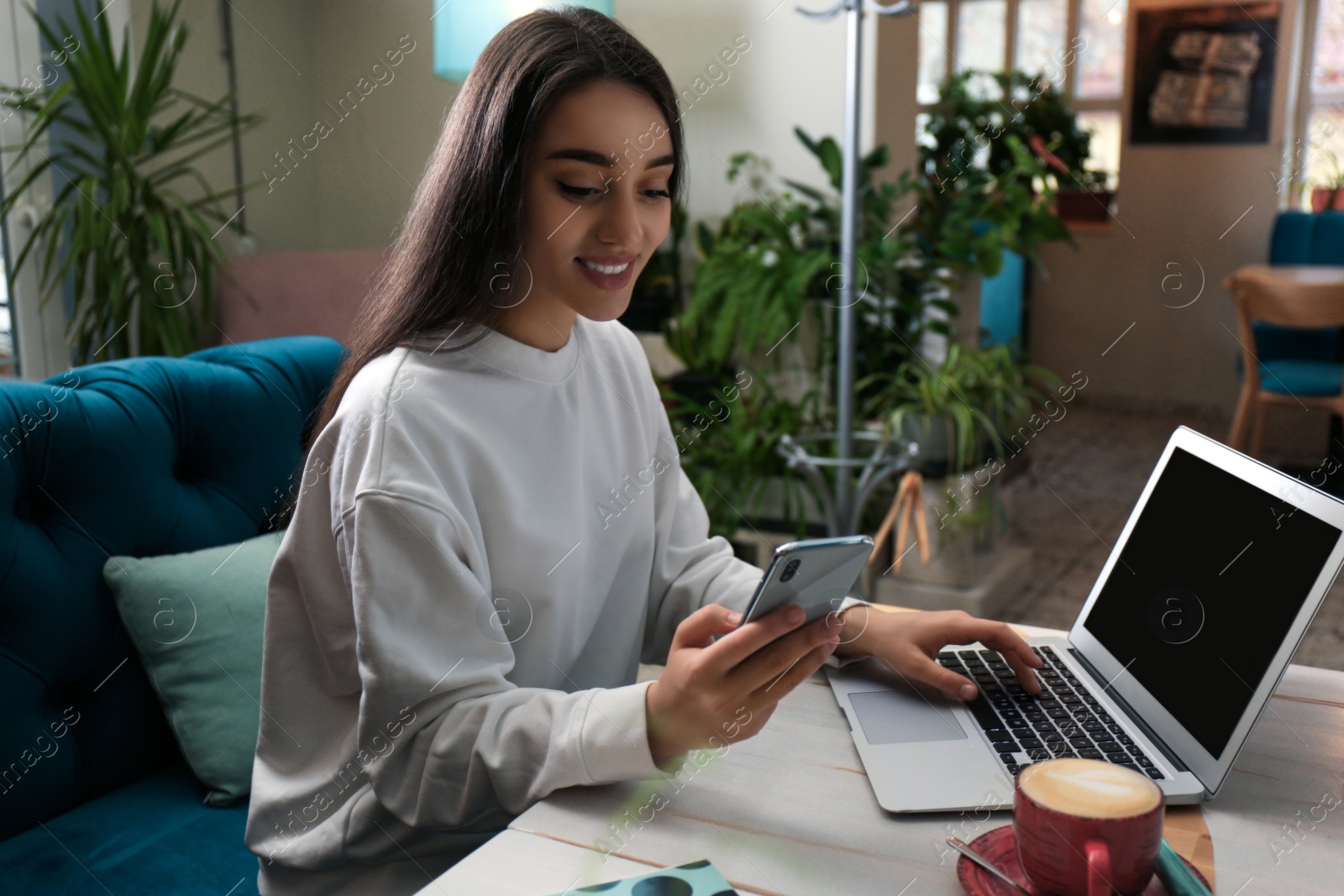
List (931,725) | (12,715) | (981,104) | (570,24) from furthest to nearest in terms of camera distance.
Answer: (981,104), (12,715), (570,24), (931,725)

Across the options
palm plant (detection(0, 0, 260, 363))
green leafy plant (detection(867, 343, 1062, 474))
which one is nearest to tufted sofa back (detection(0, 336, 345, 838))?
palm plant (detection(0, 0, 260, 363))

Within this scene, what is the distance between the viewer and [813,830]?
0.77 meters

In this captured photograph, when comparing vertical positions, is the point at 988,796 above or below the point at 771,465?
above

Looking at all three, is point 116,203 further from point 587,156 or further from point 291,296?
point 587,156

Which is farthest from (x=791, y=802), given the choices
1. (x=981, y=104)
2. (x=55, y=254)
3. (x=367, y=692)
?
(x=981, y=104)

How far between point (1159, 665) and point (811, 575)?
0.37m

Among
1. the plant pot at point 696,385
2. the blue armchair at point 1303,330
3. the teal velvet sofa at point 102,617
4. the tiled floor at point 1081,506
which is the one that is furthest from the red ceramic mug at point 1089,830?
the blue armchair at point 1303,330

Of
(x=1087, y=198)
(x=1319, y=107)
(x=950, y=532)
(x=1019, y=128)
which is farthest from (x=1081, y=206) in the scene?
(x=950, y=532)

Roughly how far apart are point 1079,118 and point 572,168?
18.0 feet

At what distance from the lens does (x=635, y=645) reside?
1.17m

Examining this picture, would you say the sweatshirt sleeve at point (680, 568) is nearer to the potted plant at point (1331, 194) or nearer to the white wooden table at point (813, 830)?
the white wooden table at point (813, 830)

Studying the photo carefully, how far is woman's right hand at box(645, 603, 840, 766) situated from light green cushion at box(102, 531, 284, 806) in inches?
26.5

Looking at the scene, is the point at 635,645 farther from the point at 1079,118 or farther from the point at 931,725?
the point at 1079,118

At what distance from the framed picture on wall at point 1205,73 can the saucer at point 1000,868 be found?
5481 mm
